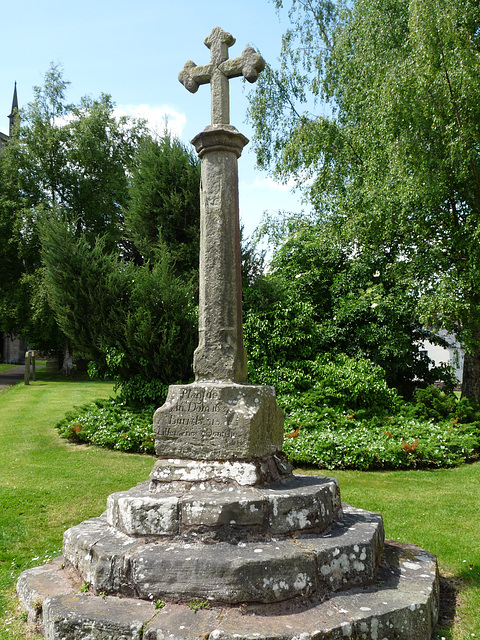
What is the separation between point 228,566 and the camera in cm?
345

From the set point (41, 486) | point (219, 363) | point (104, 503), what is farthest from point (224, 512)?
point (41, 486)

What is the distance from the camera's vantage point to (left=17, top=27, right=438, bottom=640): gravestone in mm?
3338

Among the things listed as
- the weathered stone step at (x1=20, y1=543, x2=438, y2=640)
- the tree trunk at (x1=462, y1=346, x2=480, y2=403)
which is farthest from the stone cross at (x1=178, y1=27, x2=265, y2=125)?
the tree trunk at (x1=462, y1=346, x2=480, y2=403)

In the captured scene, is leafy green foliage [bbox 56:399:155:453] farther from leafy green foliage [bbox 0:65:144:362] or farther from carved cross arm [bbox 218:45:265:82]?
leafy green foliage [bbox 0:65:144:362]

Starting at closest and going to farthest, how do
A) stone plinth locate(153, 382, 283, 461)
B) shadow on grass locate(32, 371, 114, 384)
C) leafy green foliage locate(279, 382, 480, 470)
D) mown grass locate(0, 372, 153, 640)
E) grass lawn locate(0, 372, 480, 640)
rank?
stone plinth locate(153, 382, 283, 461) < grass lawn locate(0, 372, 480, 640) < mown grass locate(0, 372, 153, 640) < leafy green foliage locate(279, 382, 480, 470) < shadow on grass locate(32, 371, 114, 384)

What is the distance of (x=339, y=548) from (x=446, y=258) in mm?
9506

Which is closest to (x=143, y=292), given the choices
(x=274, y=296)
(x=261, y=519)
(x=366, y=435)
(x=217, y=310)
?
(x=274, y=296)

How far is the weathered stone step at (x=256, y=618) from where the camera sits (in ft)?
10.3

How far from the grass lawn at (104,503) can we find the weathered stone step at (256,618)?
0.43 metres

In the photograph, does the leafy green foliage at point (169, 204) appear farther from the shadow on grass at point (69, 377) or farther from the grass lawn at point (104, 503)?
the shadow on grass at point (69, 377)

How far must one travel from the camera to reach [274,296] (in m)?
12.2

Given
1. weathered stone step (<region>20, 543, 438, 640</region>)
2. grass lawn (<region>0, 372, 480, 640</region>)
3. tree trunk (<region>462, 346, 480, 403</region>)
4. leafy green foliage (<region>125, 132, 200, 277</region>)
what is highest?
leafy green foliage (<region>125, 132, 200, 277</region>)

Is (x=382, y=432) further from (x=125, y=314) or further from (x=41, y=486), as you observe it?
(x=41, y=486)

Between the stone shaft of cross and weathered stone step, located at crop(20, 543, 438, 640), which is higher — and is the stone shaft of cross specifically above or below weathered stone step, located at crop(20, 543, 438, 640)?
above
